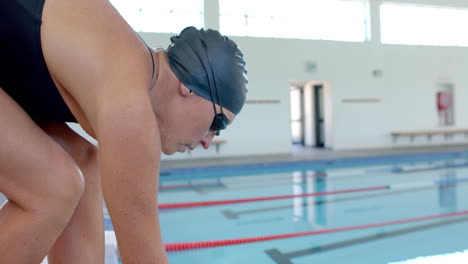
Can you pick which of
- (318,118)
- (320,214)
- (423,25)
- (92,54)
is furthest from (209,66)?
(423,25)

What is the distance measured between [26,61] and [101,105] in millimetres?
302

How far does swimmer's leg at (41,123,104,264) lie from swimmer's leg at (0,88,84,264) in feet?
1.05

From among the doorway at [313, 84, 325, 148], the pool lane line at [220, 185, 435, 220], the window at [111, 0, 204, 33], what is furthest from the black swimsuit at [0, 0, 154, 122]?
the doorway at [313, 84, 325, 148]

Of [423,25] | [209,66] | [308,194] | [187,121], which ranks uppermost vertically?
[423,25]

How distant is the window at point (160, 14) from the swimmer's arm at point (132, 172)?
887 centimetres

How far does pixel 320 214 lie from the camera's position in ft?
13.3

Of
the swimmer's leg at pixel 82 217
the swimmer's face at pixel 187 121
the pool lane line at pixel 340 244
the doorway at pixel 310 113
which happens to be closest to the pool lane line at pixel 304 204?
the pool lane line at pixel 340 244

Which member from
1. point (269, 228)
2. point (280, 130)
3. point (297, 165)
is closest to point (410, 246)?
point (269, 228)

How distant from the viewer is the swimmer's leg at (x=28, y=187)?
3.06ft

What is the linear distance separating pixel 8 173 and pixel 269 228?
283 cm

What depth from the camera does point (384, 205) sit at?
436 centimetres

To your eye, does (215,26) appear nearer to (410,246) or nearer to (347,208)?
(347,208)

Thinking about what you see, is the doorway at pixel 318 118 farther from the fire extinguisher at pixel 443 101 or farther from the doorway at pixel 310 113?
the fire extinguisher at pixel 443 101

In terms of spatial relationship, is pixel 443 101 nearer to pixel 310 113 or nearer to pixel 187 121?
pixel 310 113
